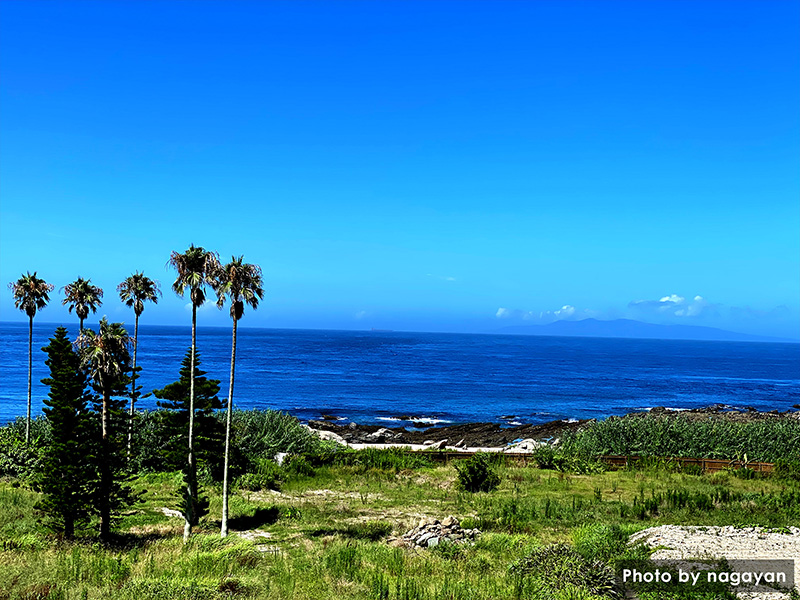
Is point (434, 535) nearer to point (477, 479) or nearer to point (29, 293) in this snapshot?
point (477, 479)

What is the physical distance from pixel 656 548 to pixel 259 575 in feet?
39.1

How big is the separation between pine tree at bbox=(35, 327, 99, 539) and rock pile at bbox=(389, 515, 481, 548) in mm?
12209

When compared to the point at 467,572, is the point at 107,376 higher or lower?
higher

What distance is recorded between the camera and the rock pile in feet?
67.3

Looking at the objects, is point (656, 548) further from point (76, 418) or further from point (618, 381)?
point (618, 381)

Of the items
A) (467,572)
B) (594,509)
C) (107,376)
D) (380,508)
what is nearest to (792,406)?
(594,509)

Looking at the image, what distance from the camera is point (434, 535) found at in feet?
68.0

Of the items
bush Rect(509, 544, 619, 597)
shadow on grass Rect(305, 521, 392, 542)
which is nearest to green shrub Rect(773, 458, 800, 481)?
bush Rect(509, 544, 619, 597)

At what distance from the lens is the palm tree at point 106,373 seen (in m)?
21.5

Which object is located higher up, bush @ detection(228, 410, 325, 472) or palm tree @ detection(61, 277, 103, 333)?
palm tree @ detection(61, 277, 103, 333)

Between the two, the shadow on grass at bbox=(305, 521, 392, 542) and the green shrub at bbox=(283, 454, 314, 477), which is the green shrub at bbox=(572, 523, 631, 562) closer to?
the shadow on grass at bbox=(305, 521, 392, 542)

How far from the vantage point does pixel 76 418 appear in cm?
2239

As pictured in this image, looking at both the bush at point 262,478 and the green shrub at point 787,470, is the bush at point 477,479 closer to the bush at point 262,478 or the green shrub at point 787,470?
the bush at point 262,478

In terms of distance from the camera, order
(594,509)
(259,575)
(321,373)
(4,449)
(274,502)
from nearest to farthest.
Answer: (259,575) → (594,509) → (274,502) → (4,449) → (321,373)
